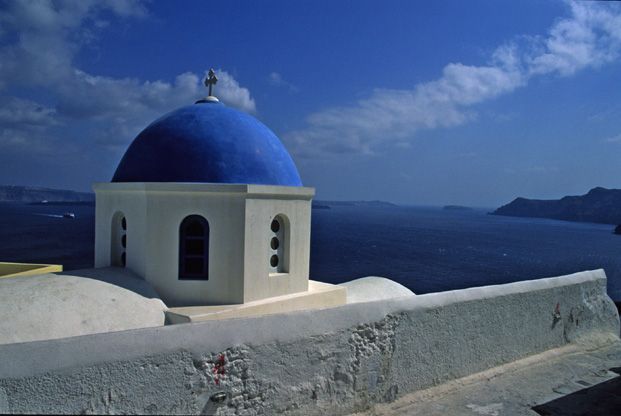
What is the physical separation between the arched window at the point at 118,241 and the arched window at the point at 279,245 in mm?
2399

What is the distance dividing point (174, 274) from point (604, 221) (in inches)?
6820

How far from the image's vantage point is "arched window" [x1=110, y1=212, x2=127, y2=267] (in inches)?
313

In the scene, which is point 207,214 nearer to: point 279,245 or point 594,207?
point 279,245

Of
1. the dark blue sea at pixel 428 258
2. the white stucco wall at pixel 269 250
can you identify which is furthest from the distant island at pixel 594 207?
the white stucco wall at pixel 269 250

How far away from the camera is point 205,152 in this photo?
7676 mm

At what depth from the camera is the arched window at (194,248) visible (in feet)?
24.3

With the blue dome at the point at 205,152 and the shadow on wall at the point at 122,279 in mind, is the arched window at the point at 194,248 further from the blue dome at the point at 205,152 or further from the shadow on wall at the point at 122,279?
the blue dome at the point at 205,152

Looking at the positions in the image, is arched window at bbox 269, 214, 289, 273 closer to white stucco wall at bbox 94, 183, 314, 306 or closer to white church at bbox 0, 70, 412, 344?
white church at bbox 0, 70, 412, 344

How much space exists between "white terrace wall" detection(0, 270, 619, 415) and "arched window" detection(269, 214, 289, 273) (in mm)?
3152

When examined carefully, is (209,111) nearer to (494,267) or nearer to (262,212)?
(262,212)

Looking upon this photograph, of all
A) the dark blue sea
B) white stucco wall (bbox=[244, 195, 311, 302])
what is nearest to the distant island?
the dark blue sea

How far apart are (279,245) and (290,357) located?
149 inches

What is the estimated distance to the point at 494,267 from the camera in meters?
55.2

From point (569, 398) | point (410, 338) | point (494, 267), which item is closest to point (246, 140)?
point (410, 338)
